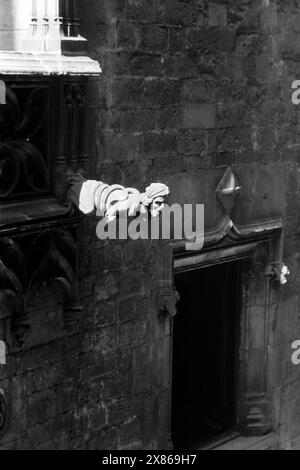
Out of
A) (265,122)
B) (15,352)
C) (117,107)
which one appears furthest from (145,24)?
(15,352)

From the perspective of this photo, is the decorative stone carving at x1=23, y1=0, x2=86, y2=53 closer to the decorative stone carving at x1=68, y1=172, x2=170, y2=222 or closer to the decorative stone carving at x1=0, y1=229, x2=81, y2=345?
the decorative stone carving at x1=68, y1=172, x2=170, y2=222

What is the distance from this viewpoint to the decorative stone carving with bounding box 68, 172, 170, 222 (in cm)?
597

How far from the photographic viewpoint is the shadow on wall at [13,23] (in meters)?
6.20

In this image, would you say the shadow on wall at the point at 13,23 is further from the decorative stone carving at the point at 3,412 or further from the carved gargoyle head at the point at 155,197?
the decorative stone carving at the point at 3,412

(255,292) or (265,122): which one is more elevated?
(265,122)

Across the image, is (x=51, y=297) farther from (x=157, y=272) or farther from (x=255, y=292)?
(x=255, y=292)

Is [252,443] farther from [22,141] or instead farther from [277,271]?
[22,141]

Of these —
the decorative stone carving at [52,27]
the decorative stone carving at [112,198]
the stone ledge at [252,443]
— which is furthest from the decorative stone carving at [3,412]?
the stone ledge at [252,443]

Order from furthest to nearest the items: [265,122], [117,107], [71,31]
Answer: [265,122], [117,107], [71,31]

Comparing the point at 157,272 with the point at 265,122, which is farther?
the point at 265,122

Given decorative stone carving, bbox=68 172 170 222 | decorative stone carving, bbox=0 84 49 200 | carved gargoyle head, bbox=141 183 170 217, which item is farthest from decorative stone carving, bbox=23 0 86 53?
carved gargoyle head, bbox=141 183 170 217

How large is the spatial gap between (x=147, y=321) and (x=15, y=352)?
1.28 meters

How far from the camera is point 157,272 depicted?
7.29 m

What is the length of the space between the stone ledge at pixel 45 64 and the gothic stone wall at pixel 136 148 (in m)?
0.44
